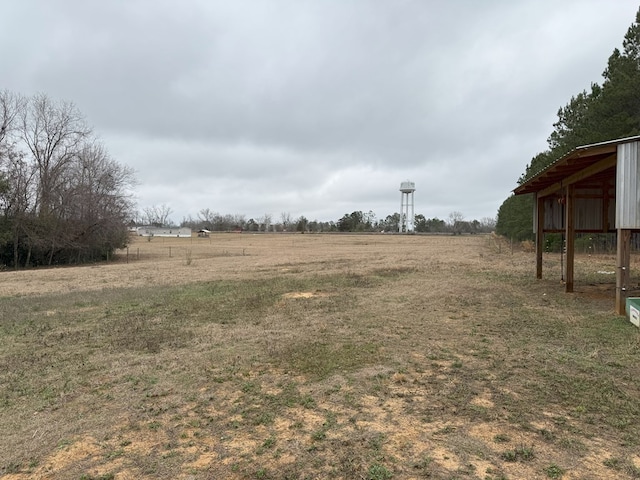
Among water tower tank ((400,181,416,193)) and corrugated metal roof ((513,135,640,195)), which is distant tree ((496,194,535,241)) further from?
water tower tank ((400,181,416,193))

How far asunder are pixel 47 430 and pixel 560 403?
461cm

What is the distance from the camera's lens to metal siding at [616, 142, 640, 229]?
7.50 metres

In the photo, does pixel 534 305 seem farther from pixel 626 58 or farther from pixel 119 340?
pixel 626 58

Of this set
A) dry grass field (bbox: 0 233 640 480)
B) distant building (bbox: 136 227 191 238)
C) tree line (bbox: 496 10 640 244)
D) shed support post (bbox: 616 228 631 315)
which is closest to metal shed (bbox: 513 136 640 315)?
shed support post (bbox: 616 228 631 315)

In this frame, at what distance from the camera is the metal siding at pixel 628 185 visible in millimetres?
7496

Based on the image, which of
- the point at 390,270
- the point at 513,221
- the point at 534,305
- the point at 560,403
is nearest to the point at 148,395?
the point at 560,403

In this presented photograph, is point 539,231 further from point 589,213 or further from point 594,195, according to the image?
point 594,195

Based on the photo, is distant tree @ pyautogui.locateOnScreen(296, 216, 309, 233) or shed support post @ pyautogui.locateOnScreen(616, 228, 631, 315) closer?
shed support post @ pyautogui.locateOnScreen(616, 228, 631, 315)

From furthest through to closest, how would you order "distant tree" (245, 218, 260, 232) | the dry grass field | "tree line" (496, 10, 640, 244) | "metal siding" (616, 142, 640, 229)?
"distant tree" (245, 218, 260, 232), "tree line" (496, 10, 640, 244), "metal siding" (616, 142, 640, 229), the dry grass field

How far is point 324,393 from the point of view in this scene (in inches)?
168

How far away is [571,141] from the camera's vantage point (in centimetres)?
2219

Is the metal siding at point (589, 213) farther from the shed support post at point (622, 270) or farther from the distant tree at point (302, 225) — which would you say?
the distant tree at point (302, 225)

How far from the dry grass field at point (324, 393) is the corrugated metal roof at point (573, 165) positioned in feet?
10.2

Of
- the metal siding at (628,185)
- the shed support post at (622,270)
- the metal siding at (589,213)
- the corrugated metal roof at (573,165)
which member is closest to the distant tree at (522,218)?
the metal siding at (589,213)
